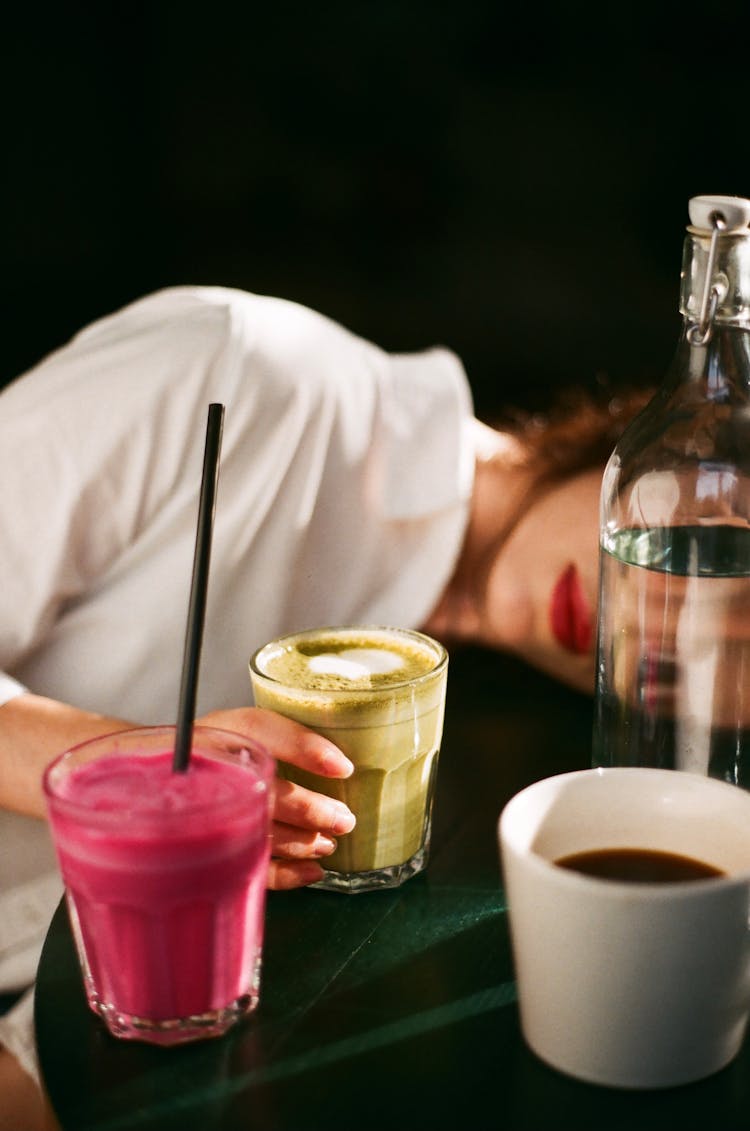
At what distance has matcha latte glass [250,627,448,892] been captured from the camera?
→ 2.51ft

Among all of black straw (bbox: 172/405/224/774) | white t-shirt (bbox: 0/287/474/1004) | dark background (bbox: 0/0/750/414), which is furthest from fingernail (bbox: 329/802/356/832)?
dark background (bbox: 0/0/750/414)

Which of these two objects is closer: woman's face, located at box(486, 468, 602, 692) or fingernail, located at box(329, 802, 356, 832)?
fingernail, located at box(329, 802, 356, 832)

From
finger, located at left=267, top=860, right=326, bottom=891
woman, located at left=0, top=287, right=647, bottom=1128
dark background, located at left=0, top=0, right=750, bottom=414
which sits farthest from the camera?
dark background, located at left=0, top=0, right=750, bottom=414

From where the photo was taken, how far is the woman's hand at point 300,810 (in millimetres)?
742

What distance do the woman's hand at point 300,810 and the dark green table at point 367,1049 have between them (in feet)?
0.07

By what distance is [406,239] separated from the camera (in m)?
2.44

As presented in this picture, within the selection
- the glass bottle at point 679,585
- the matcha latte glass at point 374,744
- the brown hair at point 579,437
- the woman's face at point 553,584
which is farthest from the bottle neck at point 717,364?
the brown hair at point 579,437

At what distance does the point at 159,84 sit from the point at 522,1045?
6.98 ft

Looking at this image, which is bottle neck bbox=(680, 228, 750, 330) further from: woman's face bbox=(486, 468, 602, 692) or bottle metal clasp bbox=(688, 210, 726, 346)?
woman's face bbox=(486, 468, 602, 692)

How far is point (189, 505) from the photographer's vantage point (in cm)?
123

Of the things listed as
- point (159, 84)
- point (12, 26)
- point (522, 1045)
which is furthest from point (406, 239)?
point (522, 1045)

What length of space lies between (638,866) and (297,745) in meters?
0.20

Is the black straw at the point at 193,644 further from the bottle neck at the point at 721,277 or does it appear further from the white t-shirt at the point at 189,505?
the white t-shirt at the point at 189,505

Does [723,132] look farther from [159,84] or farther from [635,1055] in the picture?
[635,1055]
